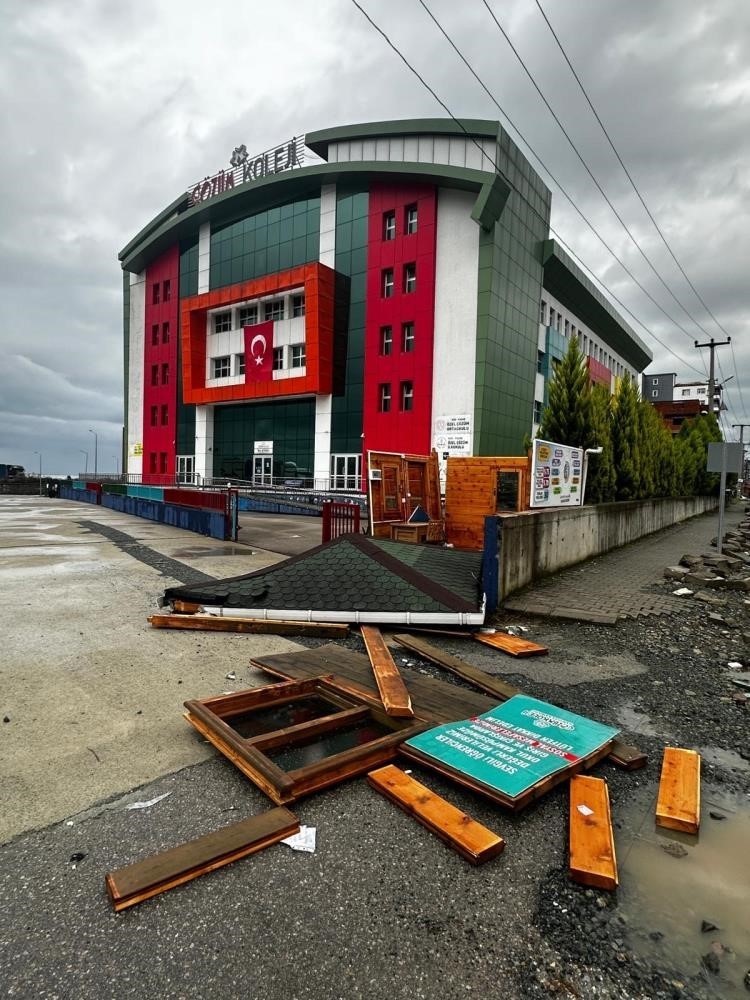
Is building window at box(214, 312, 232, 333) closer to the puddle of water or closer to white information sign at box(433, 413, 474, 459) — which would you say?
white information sign at box(433, 413, 474, 459)

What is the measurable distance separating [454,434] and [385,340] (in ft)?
25.8

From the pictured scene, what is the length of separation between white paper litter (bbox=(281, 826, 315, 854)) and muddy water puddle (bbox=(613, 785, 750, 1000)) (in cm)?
148

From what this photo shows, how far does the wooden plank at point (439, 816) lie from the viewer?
2.62 m

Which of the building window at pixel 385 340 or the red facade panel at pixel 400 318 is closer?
the red facade panel at pixel 400 318

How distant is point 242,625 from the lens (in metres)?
6.84

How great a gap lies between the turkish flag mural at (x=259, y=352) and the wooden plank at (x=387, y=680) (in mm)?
32650

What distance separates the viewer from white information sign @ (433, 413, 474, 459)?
96.0 ft

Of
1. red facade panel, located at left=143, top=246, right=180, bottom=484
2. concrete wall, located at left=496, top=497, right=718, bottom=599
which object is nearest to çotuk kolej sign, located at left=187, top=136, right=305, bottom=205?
red facade panel, located at left=143, top=246, right=180, bottom=484

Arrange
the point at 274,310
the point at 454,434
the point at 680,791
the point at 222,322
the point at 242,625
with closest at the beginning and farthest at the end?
the point at 680,791 → the point at 242,625 → the point at 454,434 → the point at 274,310 → the point at 222,322

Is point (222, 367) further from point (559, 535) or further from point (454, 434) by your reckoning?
point (559, 535)

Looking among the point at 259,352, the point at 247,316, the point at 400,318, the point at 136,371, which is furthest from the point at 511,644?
the point at 136,371

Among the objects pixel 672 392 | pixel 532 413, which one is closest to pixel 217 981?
pixel 532 413

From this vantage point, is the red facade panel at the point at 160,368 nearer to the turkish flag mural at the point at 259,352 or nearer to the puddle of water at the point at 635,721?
the turkish flag mural at the point at 259,352

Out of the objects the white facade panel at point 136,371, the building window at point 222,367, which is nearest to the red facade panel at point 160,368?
the white facade panel at point 136,371
